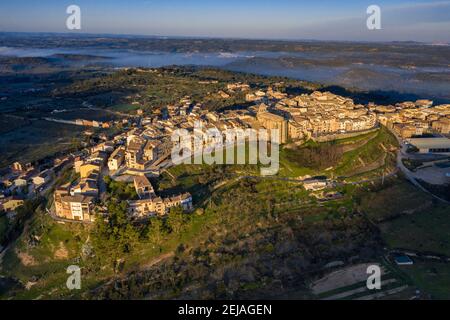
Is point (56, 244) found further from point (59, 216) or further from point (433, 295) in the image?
point (433, 295)

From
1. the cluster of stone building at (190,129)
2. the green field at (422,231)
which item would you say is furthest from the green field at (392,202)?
the cluster of stone building at (190,129)

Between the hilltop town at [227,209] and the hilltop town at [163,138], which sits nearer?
the hilltop town at [227,209]

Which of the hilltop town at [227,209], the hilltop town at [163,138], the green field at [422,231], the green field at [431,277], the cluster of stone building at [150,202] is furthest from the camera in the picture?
the hilltop town at [163,138]

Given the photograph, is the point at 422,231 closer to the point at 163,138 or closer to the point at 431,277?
the point at 431,277

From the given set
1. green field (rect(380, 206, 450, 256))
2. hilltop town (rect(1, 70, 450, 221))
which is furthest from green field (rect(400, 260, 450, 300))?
hilltop town (rect(1, 70, 450, 221))

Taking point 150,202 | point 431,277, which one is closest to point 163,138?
point 150,202

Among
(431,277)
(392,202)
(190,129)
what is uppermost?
(190,129)

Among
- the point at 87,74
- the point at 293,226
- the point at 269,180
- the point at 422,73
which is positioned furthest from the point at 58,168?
the point at 422,73

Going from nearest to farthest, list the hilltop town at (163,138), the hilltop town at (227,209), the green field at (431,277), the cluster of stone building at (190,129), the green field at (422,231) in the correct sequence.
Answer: the green field at (431,277)
the hilltop town at (227,209)
the green field at (422,231)
the cluster of stone building at (190,129)
the hilltop town at (163,138)

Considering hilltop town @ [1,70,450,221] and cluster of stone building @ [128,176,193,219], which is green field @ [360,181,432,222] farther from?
cluster of stone building @ [128,176,193,219]

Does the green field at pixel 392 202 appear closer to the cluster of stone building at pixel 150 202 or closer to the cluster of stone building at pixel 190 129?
the cluster of stone building at pixel 190 129

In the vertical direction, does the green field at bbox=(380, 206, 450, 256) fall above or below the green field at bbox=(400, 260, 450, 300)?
above
